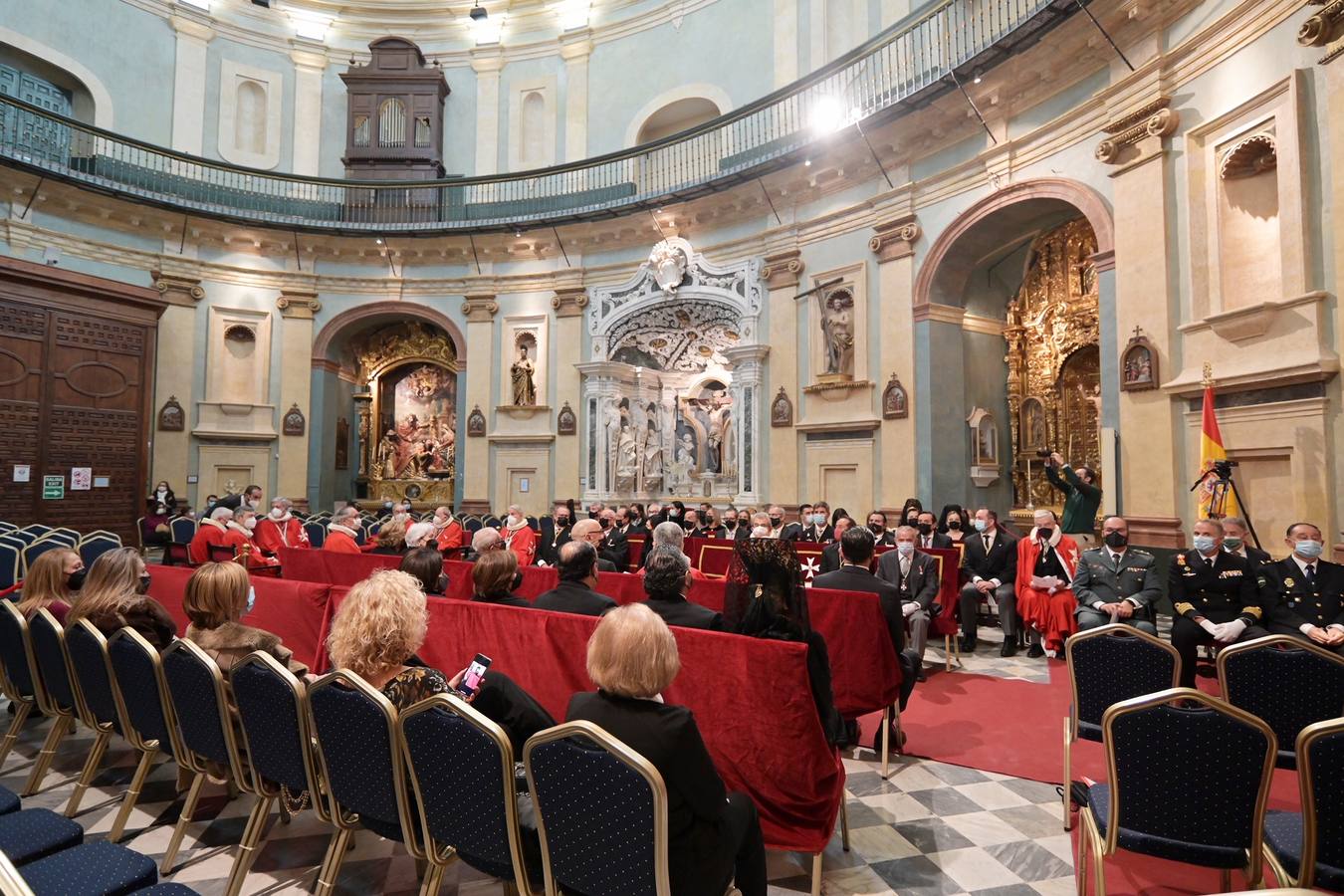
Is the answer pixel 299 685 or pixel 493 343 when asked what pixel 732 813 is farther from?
pixel 493 343

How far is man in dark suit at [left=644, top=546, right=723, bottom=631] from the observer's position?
362 cm

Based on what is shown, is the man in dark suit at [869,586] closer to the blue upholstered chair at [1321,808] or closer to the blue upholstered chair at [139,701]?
the blue upholstered chair at [1321,808]

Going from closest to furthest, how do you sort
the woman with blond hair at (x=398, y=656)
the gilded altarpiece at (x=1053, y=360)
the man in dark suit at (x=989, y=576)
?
the woman with blond hair at (x=398, y=656) → the man in dark suit at (x=989, y=576) → the gilded altarpiece at (x=1053, y=360)

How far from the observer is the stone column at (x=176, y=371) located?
13867 millimetres

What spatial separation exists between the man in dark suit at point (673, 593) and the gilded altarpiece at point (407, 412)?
45.0 ft

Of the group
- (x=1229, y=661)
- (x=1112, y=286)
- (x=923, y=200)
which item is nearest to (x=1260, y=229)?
(x=1112, y=286)

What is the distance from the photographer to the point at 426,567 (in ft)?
14.7

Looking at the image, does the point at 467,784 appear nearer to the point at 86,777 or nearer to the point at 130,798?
the point at 130,798

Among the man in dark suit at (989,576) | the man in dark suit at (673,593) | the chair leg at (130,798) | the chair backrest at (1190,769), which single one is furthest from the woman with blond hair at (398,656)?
the man in dark suit at (989,576)

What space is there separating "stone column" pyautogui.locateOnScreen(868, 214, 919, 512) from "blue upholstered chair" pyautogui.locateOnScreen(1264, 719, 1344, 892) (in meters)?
8.11

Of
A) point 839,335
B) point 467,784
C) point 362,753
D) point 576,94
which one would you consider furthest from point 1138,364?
point 576,94

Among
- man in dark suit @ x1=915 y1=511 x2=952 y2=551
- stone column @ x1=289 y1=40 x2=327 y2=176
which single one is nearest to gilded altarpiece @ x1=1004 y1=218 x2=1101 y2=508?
man in dark suit @ x1=915 y1=511 x2=952 y2=551

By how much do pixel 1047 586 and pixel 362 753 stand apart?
599cm

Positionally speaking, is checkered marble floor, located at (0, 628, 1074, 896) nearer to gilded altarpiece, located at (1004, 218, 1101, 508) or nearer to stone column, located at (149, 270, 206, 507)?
gilded altarpiece, located at (1004, 218, 1101, 508)
